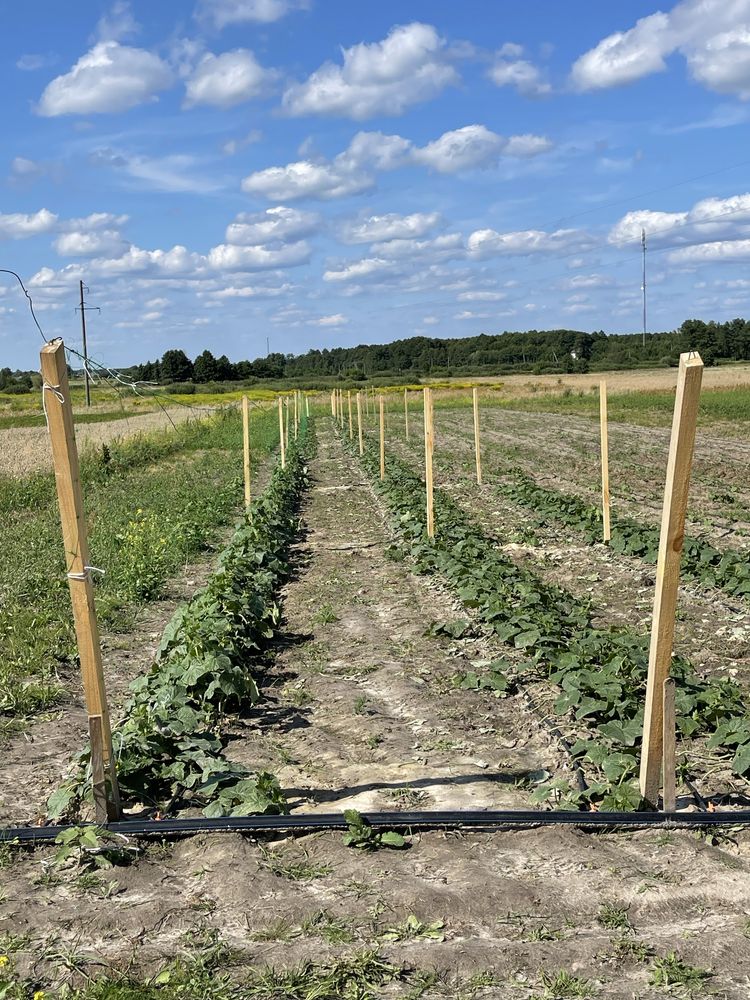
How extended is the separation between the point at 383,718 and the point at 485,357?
10504cm

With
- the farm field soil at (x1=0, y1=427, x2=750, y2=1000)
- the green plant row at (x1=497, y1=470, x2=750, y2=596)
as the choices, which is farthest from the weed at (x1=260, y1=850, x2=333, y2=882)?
the green plant row at (x1=497, y1=470, x2=750, y2=596)

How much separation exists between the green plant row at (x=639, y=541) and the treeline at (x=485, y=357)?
56.9 metres

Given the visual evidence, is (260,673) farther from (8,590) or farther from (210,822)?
(8,590)

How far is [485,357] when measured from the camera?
109 metres

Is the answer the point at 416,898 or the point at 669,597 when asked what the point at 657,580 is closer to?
the point at 669,597

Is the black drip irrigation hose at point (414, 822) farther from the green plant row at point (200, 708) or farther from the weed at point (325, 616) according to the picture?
the weed at point (325, 616)

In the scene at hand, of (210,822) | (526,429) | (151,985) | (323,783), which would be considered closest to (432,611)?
(323,783)

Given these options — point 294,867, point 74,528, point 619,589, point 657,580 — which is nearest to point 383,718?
point 294,867

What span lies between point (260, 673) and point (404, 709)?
144cm

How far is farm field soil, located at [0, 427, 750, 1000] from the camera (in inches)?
132

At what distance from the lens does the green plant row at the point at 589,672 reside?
4992 mm

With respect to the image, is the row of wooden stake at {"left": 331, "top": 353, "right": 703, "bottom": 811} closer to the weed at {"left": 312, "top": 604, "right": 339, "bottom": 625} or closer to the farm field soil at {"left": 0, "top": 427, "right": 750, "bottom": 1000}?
the farm field soil at {"left": 0, "top": 427, "right": 750, "bottom": 1000}

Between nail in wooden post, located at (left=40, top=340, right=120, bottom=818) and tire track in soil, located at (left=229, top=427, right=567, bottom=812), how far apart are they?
3.64 ft

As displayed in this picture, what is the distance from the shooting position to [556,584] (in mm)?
9695
